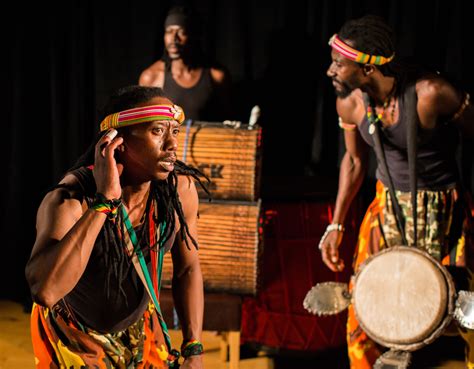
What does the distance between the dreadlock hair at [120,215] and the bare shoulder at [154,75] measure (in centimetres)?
260

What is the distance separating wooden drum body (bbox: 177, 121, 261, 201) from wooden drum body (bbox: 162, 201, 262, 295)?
8 centimetres

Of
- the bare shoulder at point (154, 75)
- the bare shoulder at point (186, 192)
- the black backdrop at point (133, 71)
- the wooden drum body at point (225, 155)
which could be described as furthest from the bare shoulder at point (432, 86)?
the bare shoulder at point (154, 75)

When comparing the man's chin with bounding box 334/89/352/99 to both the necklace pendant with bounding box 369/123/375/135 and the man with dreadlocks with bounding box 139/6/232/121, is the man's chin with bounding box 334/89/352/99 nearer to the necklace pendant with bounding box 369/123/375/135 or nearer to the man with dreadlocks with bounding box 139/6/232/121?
the necklace pendant with bounding box 369/123/375/135

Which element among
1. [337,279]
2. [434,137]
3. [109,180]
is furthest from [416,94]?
[109,180]

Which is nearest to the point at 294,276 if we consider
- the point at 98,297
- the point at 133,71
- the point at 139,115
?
the point at 133,71

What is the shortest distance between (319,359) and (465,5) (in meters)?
2.34

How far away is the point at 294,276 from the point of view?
449 centimetres

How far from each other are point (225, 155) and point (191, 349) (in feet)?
5.98

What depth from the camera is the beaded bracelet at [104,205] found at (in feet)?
7.09

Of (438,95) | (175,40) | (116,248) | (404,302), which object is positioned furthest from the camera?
(175,40)

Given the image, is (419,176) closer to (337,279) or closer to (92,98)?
(337,279)

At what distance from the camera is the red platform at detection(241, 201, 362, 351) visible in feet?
14.8

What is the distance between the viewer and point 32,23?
5.39 meters

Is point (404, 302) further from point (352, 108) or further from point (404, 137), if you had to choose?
point (352, 108)
